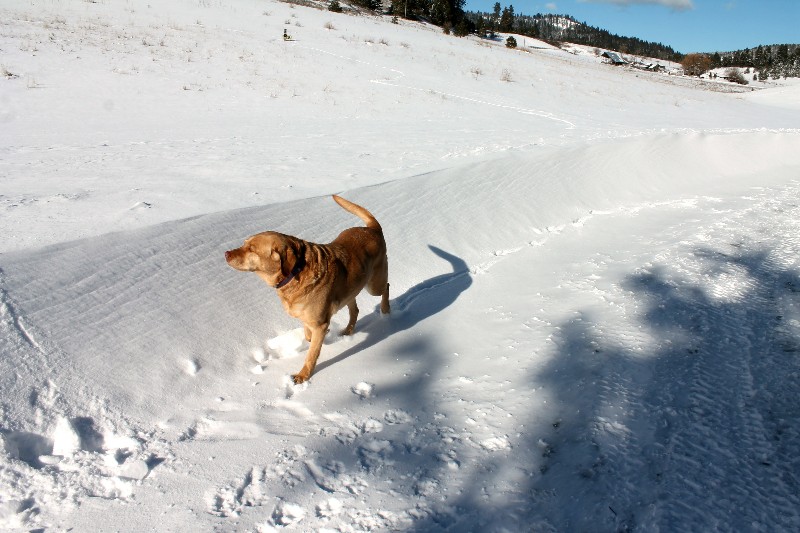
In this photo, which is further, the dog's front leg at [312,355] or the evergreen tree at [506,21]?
the evergreen tree at [506,21]

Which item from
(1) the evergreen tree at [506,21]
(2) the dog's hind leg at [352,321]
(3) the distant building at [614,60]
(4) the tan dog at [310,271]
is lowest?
(2) the dog's hind leg at [352,321]

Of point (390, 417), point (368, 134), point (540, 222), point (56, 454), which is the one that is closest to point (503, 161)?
point (540, 222)

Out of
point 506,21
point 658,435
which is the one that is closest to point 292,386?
point 658,435

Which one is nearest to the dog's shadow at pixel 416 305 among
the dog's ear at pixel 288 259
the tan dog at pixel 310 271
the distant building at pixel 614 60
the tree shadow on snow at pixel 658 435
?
the tan dog at pixel 310 271

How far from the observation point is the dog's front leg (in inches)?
130

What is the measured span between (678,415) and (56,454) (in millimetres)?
3113

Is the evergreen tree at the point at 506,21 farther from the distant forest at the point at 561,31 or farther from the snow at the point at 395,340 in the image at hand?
the snow at the point at 395,340

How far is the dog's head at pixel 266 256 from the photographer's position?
3.03 meters

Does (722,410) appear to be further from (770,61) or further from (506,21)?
(770,61)

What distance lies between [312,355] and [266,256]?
709mm

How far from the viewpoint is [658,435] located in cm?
270

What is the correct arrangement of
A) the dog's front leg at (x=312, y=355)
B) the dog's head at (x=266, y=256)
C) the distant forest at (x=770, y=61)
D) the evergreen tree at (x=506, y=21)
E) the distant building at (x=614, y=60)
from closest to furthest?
the dog's head at (x=266, y=256), the dog's front leg at (x=312, y=355), the distant building at (x=614, y=60), the distant forest at (x=770, y=61), the evergreen tree at (x=506, y=21)

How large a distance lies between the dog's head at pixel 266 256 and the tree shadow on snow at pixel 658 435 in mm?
1563

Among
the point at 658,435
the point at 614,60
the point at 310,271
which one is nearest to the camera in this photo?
the point at 658,435
